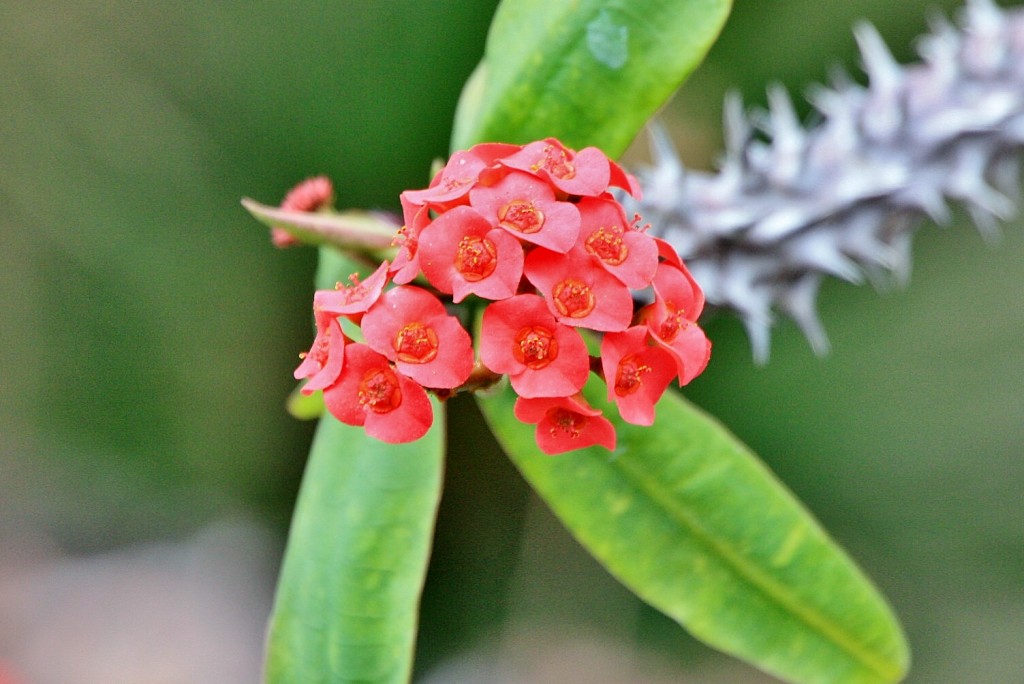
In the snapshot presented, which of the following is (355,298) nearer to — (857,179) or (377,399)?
(377,399)

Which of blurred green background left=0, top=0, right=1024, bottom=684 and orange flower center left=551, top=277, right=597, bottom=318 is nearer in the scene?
orange flower center left=551, top=277, right=597, bottom=318

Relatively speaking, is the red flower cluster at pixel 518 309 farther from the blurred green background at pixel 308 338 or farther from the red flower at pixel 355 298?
the blurred green background at pixel 308 338

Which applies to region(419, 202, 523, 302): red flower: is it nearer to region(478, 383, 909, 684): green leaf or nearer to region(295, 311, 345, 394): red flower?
region(295, 311, 345, 394): red flower

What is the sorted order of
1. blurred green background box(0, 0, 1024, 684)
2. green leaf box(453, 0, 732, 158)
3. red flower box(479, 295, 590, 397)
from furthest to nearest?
blurred green background box(0, 0, 1024, 684) → green leaf box(453, 0, 732, 158) → red flower box(479, 295, 590, 397)

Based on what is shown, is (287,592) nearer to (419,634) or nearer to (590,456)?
(590,456)

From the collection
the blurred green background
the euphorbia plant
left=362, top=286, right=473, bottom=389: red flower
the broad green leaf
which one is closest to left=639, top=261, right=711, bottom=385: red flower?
the euphorbia plant

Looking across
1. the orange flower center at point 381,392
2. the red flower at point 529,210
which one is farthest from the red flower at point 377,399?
the red flower at point 529,210
